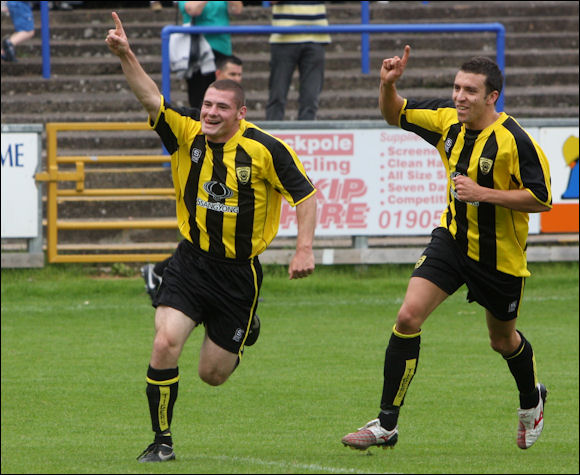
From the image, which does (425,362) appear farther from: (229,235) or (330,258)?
(229,235)

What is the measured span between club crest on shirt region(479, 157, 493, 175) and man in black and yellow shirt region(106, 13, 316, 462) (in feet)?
3.56

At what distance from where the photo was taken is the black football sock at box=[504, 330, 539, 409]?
7.62m

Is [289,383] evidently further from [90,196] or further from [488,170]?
[488,170]

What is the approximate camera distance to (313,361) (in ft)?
40.6

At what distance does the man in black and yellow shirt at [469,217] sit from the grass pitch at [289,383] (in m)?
2.45

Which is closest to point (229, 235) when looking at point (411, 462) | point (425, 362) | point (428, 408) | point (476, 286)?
point (476, 286)

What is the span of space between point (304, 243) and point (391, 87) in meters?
1.00

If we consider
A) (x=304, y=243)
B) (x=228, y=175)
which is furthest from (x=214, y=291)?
(x=304, y=243)

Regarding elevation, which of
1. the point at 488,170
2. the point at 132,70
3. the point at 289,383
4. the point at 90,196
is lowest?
the point at 289,383

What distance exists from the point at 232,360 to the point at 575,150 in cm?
718

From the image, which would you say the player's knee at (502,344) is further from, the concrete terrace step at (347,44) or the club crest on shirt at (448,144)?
the concrete terrace step at (347,44)

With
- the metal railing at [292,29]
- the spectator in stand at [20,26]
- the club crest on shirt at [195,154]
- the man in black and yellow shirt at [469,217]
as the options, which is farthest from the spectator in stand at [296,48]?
the man in black and yellow shirt at [469,217]

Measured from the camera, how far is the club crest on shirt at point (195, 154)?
299 inches

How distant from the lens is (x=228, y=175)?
7.57m
